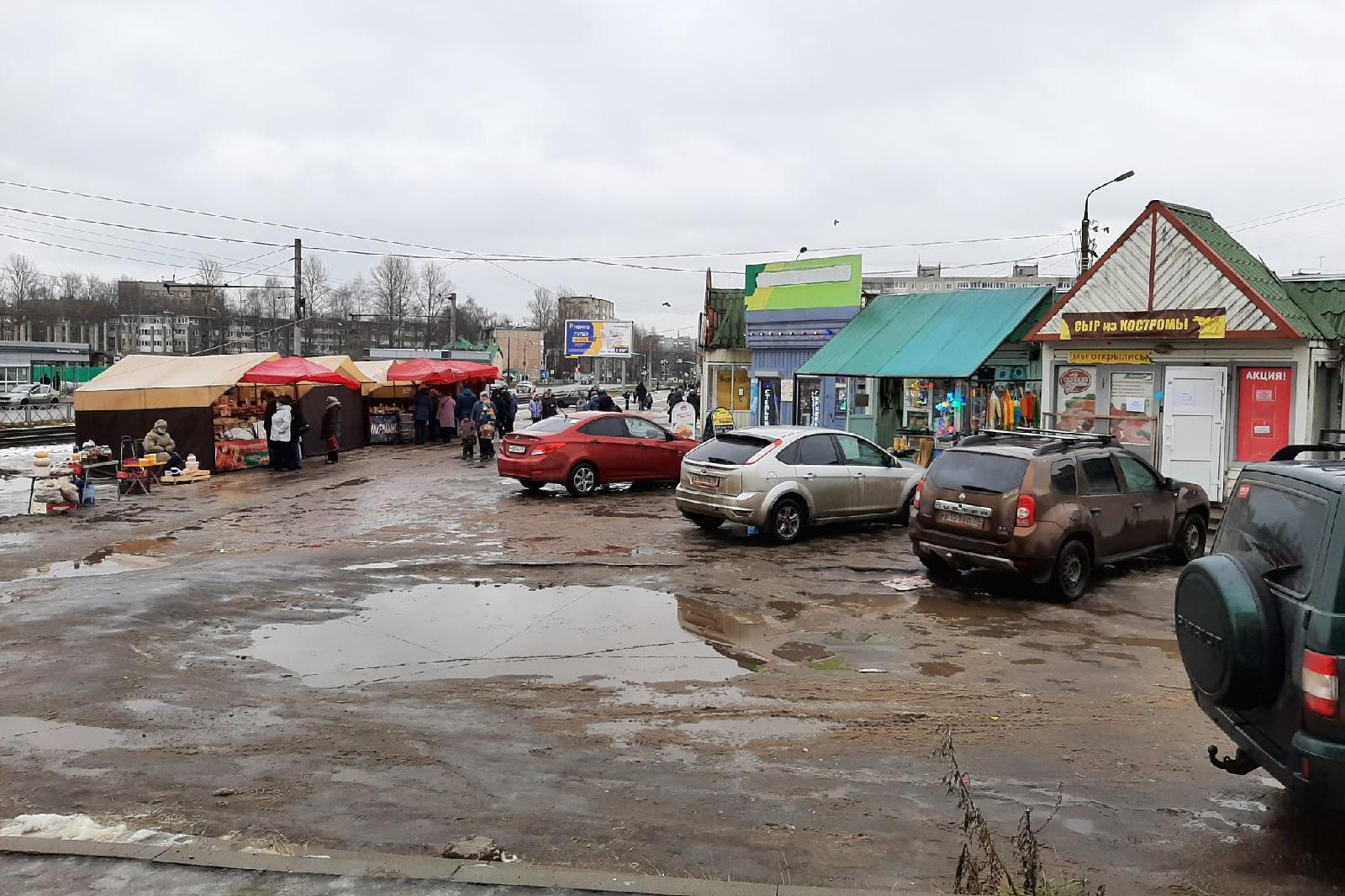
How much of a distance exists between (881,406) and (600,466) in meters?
8.00

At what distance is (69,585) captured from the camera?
10594 mm

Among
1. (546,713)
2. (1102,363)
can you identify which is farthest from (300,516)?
(1102,363)

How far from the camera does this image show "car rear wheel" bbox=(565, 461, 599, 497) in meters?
18.4

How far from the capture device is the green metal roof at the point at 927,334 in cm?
2095

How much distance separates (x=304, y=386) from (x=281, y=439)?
459cm

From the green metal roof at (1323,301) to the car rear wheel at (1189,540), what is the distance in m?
5.83

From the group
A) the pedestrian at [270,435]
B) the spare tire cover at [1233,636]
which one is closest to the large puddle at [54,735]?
the spare tire cover at [1233,636]

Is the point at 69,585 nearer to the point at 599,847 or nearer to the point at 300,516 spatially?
the point at 300,516

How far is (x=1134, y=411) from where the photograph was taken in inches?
708

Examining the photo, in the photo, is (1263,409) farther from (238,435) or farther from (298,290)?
(298,290)

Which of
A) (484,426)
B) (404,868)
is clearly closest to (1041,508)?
(404,868)

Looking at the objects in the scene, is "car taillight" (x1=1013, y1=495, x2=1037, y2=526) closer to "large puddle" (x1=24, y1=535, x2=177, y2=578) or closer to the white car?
"large puddle" (x1=24, y1=535, x2=177, y2=578)

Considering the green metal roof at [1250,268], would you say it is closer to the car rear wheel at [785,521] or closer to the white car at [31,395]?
the car rear wheel at [785,521]

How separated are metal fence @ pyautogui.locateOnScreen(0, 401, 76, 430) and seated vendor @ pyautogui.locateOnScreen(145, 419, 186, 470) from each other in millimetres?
25058
